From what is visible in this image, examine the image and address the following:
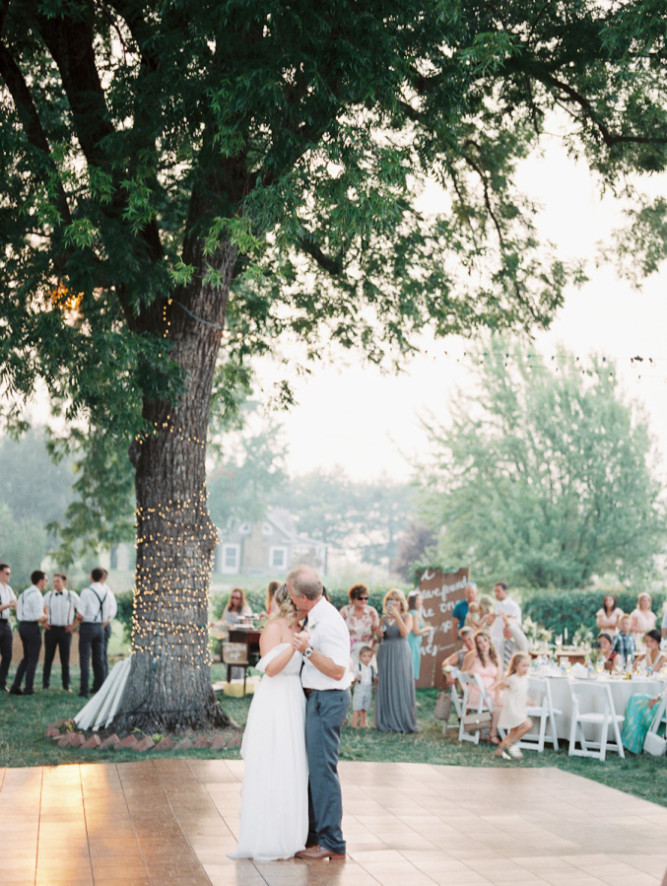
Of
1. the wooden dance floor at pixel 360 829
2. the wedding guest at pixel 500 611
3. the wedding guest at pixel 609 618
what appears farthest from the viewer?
the wedding guest at pixel 609 618

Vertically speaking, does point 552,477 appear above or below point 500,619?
above

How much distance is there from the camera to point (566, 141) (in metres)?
11.9

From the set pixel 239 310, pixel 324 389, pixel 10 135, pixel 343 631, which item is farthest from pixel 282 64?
pixel 324 389

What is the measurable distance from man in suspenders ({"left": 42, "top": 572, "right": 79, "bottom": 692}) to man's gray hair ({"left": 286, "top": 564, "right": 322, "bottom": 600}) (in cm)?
897

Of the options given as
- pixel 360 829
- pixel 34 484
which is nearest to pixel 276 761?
pixel 360 829

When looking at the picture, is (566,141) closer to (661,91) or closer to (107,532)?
(661,91)

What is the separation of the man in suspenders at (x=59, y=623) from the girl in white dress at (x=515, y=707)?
6.52 metres

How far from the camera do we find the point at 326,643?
18.6 ft

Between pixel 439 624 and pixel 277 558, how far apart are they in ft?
177

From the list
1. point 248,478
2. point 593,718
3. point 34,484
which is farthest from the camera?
point 248,478

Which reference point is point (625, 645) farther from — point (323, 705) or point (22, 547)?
point (22, 547)

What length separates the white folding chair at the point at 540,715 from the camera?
1034 centimetres

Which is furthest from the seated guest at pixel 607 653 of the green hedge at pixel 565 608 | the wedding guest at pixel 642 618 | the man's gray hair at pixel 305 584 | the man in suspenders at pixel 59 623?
the green hedge at pixel 565 608

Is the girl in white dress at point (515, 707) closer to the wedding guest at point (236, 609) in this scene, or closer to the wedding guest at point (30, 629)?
the wedding guest at point (236, 609)
